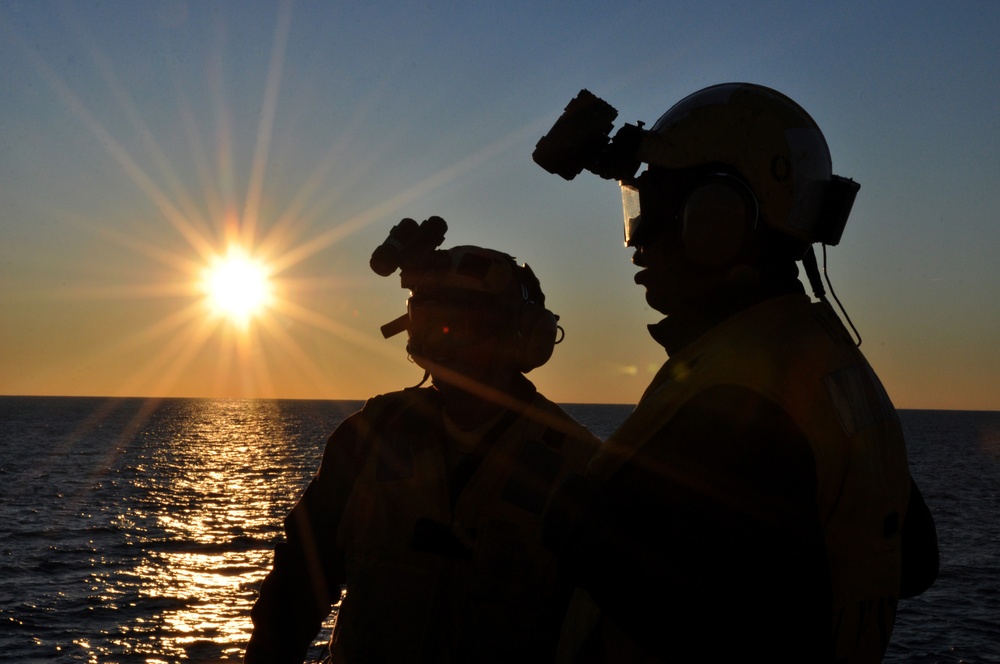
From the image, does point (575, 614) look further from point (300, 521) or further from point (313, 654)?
point (313, 654)

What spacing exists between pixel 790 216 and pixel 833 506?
87 cm

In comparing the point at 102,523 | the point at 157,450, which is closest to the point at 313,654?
the point at 102,523

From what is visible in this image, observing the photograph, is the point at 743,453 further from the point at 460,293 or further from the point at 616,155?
the point at 460,293

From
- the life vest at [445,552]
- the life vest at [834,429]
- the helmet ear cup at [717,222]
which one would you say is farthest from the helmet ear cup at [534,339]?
the life vest at [834,429]

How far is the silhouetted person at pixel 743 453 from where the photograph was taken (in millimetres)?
2045

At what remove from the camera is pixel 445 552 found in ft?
14.1

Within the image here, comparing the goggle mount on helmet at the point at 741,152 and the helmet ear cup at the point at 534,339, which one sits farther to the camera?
the helmet ear cup at the point at 534,339

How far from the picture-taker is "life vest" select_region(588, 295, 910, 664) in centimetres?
216

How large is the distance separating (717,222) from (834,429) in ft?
2.28

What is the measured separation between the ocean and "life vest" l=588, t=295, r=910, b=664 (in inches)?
872

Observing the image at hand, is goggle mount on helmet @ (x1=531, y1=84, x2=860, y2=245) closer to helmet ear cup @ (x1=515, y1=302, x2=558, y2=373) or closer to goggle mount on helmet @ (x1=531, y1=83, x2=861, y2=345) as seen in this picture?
goggle mount on helmet @ (x1=531, y1=83, x2=861, y2=345)

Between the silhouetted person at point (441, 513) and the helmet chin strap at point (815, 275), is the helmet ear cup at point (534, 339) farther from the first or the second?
the helmet chin strap at point (815, 275)

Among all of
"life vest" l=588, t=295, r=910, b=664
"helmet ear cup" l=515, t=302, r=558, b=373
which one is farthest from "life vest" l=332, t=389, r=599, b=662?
"life vest" l=588, t=295, r=910, b=664

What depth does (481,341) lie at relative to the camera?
5023 mm
